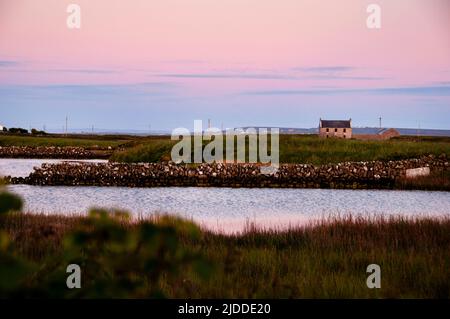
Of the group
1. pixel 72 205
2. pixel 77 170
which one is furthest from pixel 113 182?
pixel 72 205

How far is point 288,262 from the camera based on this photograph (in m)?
11.3

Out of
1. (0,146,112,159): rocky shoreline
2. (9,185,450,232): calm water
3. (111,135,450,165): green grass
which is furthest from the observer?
(0,146,112,159): rocky shoreline

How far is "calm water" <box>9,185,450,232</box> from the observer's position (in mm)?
27453

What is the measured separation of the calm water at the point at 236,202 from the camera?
27.5m

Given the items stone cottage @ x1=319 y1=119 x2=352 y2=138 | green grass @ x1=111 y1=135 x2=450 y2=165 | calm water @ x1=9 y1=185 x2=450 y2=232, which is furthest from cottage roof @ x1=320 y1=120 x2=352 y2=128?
calm water @ x1=9 y1=185 x2=450 y2=232

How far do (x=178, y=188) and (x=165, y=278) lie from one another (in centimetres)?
3568

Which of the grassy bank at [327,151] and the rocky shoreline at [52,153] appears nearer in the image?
the grassy bank at [327,151]

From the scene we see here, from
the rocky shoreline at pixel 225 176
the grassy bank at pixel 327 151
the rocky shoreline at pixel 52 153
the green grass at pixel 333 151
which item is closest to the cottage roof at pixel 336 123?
the rocky shoreline at pixel 52 153

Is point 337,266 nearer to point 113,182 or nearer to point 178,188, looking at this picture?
point 178,188

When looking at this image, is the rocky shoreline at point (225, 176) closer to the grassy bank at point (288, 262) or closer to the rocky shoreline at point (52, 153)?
the grassy bank at point (288, 262)

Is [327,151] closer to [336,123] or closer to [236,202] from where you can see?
[236,202]

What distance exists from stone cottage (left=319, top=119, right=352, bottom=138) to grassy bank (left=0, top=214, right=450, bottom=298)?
109m

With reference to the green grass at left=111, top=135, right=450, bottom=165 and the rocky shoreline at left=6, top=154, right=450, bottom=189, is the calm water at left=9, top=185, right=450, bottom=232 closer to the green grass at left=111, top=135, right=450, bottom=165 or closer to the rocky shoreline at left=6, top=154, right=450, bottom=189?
the rocky shoreline at left=6, top=154, right=450, bottom=189

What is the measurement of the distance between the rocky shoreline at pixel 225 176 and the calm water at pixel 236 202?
10.8ft
